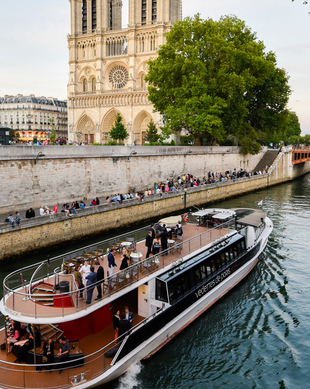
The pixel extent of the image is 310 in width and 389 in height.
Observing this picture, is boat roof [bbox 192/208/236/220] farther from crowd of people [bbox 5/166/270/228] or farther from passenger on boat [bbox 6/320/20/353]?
passenger on boat [bbox 6/320/20/353]

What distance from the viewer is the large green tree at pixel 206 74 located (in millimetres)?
31875

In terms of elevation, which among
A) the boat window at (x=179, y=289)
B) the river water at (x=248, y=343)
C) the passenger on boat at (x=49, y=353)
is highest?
the boat window at (x=179, y=289)

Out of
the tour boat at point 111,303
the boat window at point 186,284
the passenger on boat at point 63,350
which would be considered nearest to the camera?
the passenger on boat at point 63,350

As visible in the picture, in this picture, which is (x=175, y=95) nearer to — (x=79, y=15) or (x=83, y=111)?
(x=83, y=111)

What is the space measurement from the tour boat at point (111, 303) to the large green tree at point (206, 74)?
20.5 metres

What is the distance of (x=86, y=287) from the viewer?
7.98m

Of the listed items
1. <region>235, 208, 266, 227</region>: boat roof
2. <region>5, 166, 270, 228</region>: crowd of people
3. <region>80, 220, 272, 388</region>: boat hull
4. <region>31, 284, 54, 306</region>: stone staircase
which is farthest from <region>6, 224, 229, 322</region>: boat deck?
<region>5, 166, 270, 228</region>: crowd of people

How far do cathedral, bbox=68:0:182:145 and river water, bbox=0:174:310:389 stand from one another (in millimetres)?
46274

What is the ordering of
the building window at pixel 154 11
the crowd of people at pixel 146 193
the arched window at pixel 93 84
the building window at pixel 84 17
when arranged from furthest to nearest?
1. the building window at pixel 84 17
2. the arched window at pixel 93 84
3. the building window at pixel 154 11
4. the crowd of people at pixel 146 193

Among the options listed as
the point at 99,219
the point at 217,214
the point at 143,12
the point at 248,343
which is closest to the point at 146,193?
the point at 99,219

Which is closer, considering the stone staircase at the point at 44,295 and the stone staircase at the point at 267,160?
the stone staircase at the point at 44,295

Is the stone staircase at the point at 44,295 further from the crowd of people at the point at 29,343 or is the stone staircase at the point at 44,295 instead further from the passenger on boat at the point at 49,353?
the passenger on boat at the point at 49,353

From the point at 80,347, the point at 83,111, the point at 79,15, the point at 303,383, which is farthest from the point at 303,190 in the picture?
the point at 79,15

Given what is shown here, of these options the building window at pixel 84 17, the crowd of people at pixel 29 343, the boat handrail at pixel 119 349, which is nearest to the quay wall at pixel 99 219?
the crowd of people at pixel 29 343
